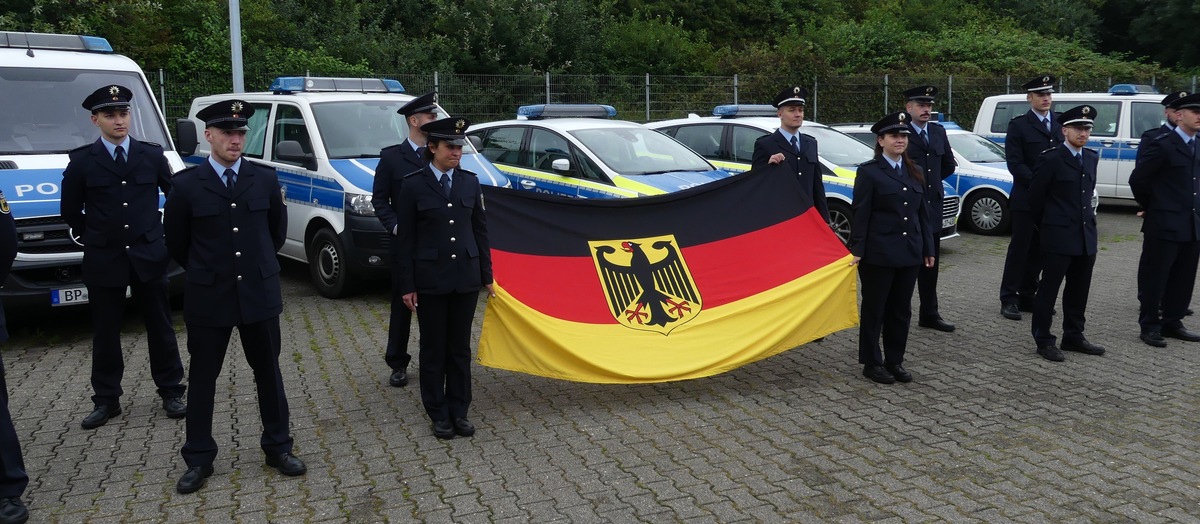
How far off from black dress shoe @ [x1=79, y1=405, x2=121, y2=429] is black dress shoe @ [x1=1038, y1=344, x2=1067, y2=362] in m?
6.63

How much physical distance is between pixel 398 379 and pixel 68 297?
9.93 feet

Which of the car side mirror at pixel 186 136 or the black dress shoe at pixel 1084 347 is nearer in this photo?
the black dress shoe at pixel 1084 347

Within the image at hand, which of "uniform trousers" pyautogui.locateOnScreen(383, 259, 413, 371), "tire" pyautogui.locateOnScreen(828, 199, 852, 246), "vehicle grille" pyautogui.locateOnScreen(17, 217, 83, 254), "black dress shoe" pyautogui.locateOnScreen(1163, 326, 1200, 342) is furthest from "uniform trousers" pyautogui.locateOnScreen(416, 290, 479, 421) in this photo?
"tire" pyautogui.locateOnScreen(828, 199, 852, 246)

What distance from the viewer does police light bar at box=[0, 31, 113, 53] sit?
910 cm

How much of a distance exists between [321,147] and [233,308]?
5.31 meters

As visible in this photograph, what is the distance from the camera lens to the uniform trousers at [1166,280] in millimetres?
8195

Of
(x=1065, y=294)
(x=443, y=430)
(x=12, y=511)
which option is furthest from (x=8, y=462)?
(x=1065, y=294)

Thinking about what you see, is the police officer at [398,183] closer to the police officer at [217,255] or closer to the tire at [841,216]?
the police officer at [217,255]

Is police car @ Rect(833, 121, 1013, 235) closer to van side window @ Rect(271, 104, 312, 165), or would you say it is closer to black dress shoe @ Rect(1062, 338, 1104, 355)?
black dress shoe @ Rect(1062, 338, 1104, 355)

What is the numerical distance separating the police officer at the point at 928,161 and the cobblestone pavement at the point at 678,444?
63 centimetres

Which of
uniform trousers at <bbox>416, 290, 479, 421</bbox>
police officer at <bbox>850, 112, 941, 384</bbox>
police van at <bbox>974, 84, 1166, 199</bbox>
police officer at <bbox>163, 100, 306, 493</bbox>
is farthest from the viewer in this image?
police van at <bbox>974, 84, 1166, 199</bbox>

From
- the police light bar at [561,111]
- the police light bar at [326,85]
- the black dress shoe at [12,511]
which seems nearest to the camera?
the black dress shoe at [12,511]

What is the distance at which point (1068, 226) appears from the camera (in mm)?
7633

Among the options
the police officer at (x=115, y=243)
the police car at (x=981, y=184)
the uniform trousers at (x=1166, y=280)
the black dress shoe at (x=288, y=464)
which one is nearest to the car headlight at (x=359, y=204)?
the police officer at (x=115, y=243)
